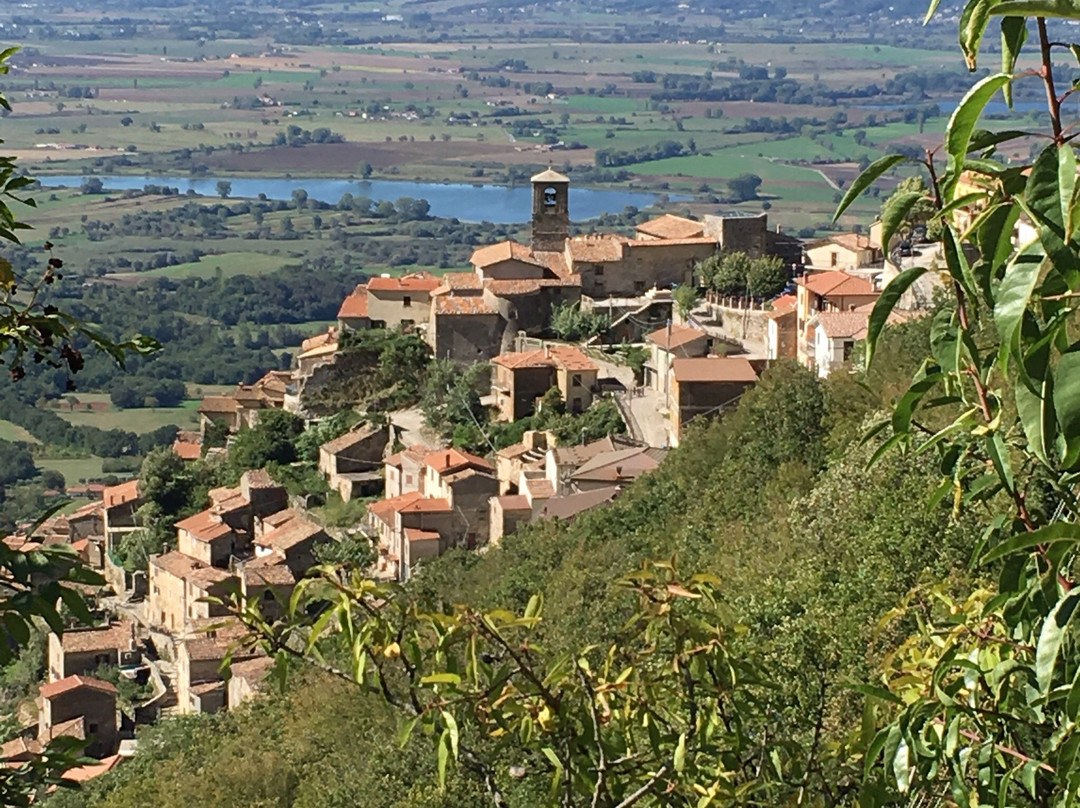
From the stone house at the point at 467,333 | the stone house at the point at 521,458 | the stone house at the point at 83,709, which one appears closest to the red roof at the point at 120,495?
the stone house at the point at 467,333

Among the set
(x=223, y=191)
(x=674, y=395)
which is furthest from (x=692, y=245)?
(x=223, y=191)

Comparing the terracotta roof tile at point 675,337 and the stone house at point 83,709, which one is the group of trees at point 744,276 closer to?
the terracotta roof tile at point 675,337

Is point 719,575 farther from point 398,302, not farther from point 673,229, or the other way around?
point 673,229

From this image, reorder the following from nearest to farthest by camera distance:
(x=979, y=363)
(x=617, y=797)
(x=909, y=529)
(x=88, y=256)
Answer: (x=979, y=363) < (x=617, y=797) < (x=909, y=529) < (x=88, y=256)

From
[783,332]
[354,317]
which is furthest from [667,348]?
[354,317]

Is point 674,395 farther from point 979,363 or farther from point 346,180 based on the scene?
point 346,180

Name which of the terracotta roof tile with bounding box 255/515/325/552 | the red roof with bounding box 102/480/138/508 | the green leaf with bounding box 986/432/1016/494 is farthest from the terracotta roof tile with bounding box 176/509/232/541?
the green leaf with bounding box 986/432/1016/494

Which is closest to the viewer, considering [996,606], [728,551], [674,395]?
[996,606]
